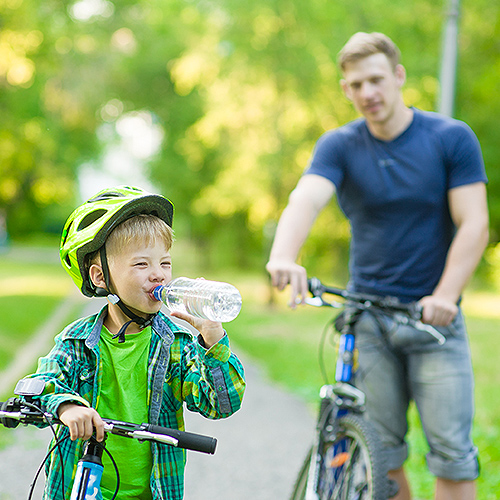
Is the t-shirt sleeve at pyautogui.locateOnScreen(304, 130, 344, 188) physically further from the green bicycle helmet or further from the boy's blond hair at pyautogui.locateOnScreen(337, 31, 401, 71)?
the green bicycle helmet

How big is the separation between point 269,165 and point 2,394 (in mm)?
9404

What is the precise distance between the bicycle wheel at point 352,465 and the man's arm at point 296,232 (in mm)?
691

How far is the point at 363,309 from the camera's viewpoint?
331cm

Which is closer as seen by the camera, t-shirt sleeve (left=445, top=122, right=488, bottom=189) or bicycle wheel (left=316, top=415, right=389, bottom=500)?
bicycle wheel (left=316, top=415, right=389, bottom=500)

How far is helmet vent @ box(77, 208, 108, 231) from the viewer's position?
7.45 feet

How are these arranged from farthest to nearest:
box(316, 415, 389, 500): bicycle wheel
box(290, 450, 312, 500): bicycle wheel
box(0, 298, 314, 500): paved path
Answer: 1. box(0, 298, 314, 500): paved path
2. box(290, 450, 312, 500): bicycle wheel
3. box(316, 415, 389, 500): bicycle wheel

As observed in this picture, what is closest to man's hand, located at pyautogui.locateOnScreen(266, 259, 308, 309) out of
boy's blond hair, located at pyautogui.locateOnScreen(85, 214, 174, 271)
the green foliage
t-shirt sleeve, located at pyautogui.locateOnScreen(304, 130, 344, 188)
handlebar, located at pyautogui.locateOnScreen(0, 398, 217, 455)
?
t-shirt sleeve, located at pyautogui.locateOnScreen(304, 130, 344, 188)

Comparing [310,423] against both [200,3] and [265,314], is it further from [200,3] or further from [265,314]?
[200,3]

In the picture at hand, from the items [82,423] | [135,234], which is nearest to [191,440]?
[82,423]

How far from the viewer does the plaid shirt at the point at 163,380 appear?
2.14 meters

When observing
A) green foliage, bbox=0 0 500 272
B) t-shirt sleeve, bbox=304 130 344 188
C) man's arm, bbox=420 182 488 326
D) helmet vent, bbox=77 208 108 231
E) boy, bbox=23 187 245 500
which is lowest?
boy, bbox=23 187 245 500

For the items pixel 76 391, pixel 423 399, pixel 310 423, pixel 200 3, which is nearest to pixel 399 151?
pixel 423 399

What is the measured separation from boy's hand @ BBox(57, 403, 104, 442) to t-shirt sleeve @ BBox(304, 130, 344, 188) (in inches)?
75.5

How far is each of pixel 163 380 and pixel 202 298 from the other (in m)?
0.31
